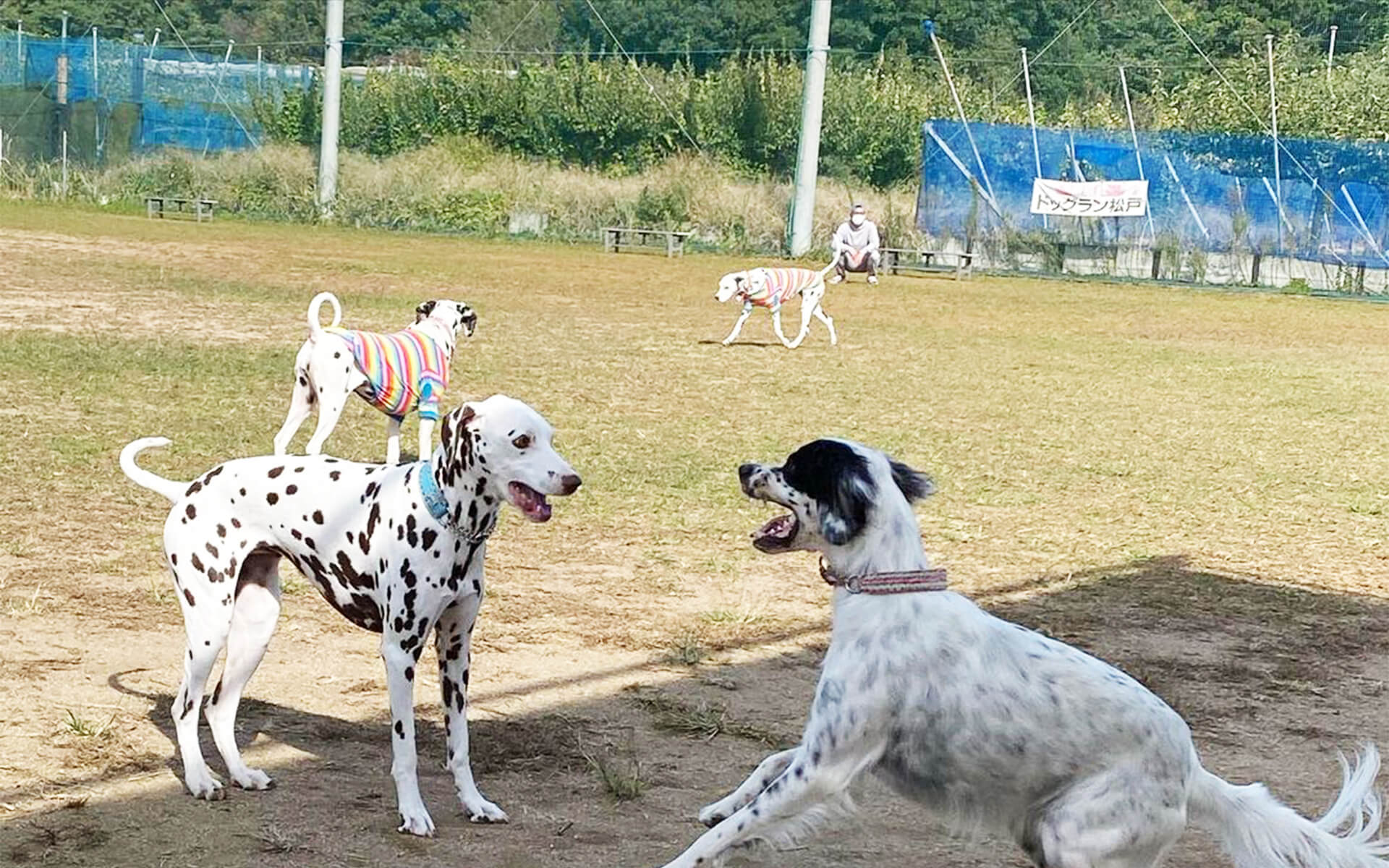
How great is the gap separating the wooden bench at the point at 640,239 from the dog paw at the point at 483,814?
114ft

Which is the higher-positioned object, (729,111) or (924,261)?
(729,111)

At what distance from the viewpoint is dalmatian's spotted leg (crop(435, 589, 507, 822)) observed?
5422mm

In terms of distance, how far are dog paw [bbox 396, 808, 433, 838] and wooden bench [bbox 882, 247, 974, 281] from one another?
33.4 metres

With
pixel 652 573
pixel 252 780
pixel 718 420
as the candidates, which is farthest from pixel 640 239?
pixel 252 780

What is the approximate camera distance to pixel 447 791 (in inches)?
225

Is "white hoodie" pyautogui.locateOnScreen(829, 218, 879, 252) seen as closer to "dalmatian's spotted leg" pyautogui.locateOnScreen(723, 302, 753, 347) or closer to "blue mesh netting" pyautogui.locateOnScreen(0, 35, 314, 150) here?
"dalmatian's spotted leg" pyautogui.locateOnScreen(723, 302, 753, 347)

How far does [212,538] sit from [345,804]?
89 centimetres

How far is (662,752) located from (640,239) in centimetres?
3742

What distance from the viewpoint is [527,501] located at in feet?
17.1

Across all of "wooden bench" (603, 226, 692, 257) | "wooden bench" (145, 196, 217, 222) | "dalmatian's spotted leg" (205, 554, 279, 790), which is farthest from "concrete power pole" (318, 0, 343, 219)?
"dalmatian's spotted leg" (205, 554, 279, 790)

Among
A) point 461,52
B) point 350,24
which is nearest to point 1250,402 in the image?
point 461,52

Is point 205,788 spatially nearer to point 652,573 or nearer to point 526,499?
point 526,499

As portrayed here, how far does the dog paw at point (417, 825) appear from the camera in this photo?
5.25 metres

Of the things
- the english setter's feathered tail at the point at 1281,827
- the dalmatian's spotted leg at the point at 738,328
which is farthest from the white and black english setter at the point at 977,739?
the dalmatian's spotted leg at the point at 738,328
